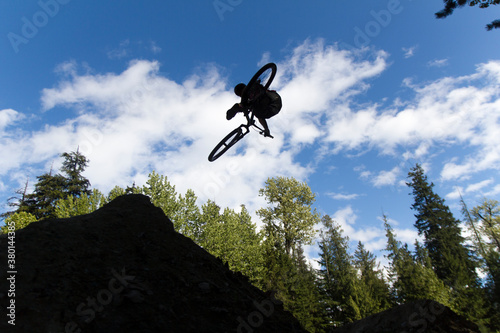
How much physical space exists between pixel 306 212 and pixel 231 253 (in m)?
11.9

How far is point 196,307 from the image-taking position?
628 centimetres

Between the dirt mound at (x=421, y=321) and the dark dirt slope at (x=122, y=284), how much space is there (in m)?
3.88

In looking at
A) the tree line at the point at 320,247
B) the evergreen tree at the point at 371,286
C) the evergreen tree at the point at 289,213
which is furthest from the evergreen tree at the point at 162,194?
the evergreen tree at the point at 371,286

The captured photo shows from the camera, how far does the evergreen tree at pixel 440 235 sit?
1185 inches

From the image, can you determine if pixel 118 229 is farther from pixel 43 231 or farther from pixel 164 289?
pixel 164 289

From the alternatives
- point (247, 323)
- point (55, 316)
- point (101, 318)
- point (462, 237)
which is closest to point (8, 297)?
point (55, 316)

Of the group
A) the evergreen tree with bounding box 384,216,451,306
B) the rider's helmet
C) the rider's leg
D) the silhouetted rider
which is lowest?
the evergreen tree with bounding box 384,216,451,306

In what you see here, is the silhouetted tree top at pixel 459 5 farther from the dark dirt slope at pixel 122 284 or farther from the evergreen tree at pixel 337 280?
the evergreen tree at pixel 337 280

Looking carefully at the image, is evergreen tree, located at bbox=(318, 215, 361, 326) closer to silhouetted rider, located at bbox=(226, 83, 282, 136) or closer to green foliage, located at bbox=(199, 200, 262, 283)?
green foliage, located at bbox=(199, 200, 262, 283)

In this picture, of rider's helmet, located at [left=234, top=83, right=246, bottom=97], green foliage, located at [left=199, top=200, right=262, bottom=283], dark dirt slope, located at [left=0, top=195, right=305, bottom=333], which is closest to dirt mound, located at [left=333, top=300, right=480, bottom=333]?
dark dirt slope, located at [left=0, top=195, right=305, bottom=333]

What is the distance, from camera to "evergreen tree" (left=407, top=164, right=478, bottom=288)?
30.1m

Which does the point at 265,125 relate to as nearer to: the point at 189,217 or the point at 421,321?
the point at 421,321

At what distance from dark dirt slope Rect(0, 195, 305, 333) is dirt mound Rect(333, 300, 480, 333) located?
3.88m

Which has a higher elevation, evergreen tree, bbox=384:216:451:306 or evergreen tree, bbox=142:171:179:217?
evergreen tree, bbox=142:171:179:217
